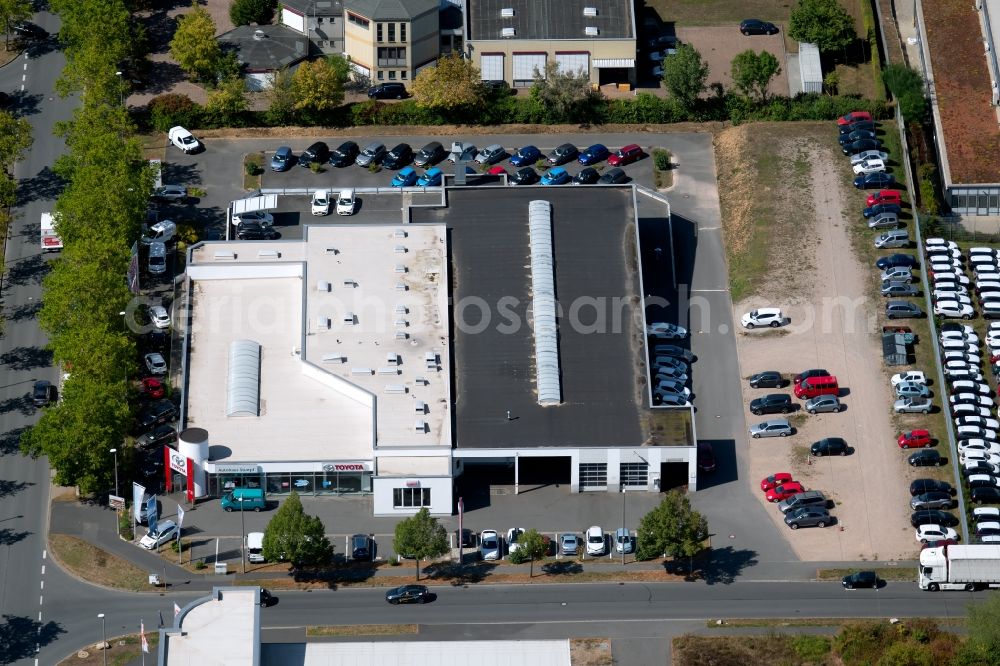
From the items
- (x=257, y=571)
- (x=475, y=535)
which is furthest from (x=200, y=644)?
(x=475, y=535)

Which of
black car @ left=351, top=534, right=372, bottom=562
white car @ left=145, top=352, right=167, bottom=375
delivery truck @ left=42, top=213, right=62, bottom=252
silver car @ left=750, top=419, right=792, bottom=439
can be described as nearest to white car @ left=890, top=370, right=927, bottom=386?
silver car @ left=750, top=419, right=792, bottom=439

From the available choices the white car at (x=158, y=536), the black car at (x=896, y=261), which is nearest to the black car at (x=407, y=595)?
the white car at (x=158, y=536)

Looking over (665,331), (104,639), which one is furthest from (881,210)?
(104,639)

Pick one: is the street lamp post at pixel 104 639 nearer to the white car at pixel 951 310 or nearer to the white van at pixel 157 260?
the white van at pixel 157 260

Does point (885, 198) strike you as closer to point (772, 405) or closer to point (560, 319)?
point (772, 405)

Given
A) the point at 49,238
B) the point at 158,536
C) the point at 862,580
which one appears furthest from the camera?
the point at 49,238

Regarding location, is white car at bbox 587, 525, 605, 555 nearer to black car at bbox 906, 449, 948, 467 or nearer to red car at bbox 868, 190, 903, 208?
black car at bbox 906, 449, 948, 467
